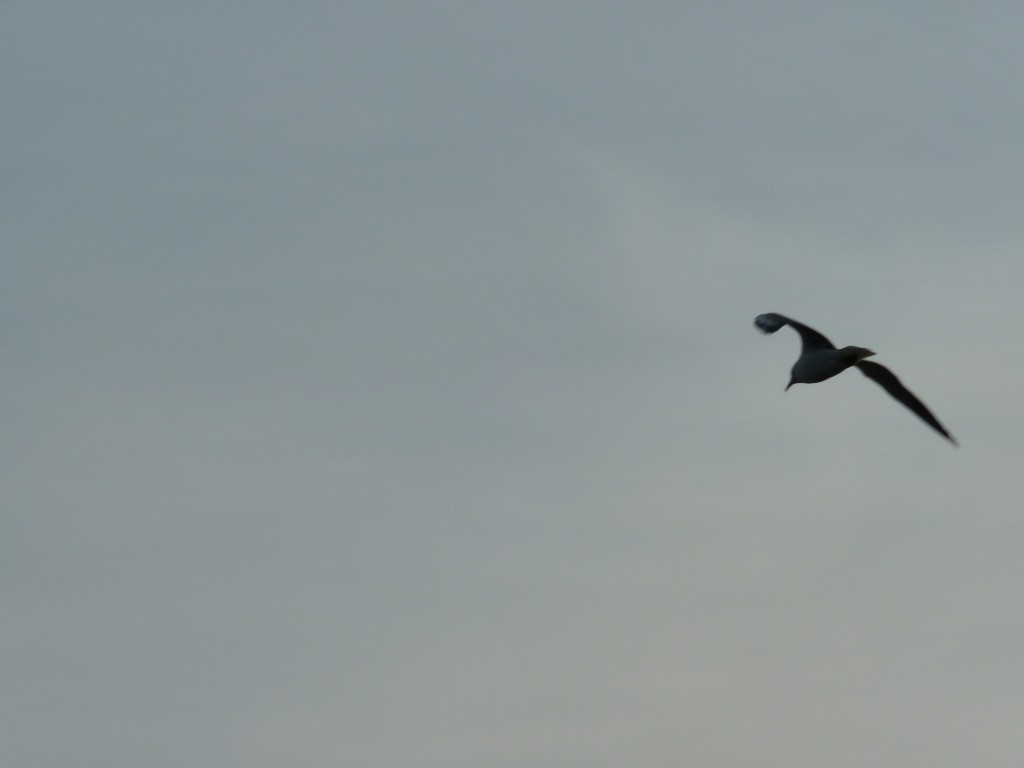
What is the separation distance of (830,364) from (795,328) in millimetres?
1993

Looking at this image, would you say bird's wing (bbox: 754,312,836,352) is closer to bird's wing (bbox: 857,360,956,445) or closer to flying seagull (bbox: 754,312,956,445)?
flying seagull (bbox: 754,312,956,445)

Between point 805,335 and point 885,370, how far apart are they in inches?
168

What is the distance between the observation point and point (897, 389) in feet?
232

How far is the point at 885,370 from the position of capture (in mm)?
70125

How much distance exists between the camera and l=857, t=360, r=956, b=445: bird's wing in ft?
229

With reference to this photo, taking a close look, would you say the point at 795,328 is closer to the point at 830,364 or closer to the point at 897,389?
the point at 830,364

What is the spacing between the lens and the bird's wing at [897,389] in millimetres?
69938

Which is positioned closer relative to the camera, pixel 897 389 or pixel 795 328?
pixel 795 328

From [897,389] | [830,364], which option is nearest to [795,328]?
[830,364]

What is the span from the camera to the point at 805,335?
224ft

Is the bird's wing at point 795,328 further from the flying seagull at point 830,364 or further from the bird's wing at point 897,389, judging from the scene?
the bird's wing at point 897,389

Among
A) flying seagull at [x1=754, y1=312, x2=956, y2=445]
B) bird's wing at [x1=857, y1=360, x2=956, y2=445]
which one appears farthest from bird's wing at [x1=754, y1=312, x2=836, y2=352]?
bird's wing at [x1=857, y1=360, x2=956, y2=445]

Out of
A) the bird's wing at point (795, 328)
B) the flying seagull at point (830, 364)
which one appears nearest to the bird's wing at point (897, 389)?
the flying seagull at point (830, 364)

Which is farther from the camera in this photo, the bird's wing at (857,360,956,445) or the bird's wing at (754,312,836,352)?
the bird's wing at (857,360,956,445)
